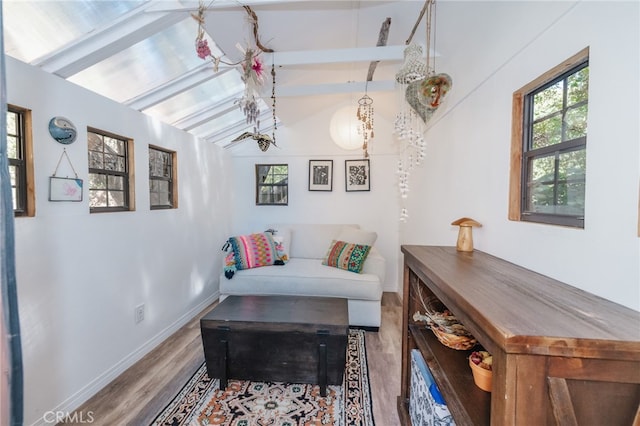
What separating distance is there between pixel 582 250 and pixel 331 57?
1887mm

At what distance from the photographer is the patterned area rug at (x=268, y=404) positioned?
5.51ft

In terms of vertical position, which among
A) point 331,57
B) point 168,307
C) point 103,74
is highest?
point 331,57

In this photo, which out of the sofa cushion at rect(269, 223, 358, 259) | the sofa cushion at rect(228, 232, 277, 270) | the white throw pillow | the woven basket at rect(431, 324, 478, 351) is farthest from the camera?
the sofa cushion at rect(269, 223, 358, 259)

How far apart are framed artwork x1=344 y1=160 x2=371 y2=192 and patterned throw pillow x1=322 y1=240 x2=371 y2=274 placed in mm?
1090

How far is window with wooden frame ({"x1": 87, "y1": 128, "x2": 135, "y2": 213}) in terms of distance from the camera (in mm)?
1962

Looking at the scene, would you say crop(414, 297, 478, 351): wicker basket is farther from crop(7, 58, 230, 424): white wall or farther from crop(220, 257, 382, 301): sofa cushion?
crop(7, 58, 230, 424): white wall

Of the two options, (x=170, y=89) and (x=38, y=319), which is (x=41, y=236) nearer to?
(x=38, y=319)

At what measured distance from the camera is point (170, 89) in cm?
224

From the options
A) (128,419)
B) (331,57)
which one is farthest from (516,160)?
(128,419)

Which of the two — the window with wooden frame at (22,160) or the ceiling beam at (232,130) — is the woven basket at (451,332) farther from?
the ceiling beam at (232,130)

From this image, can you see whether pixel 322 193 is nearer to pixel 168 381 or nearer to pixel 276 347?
pixel 276 347

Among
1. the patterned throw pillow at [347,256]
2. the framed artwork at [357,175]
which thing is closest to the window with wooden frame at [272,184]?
the framed artwork at [357,175]
